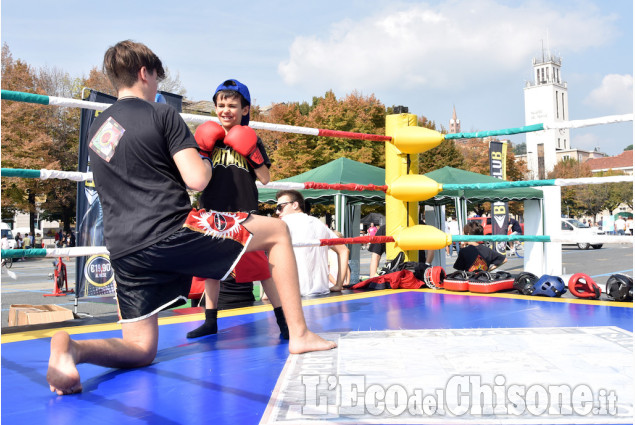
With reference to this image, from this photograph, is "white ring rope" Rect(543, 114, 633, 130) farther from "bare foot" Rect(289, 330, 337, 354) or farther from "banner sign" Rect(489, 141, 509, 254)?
"banner sign" Rect(489, 141, 509, 254)

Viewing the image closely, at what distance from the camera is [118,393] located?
1.68m

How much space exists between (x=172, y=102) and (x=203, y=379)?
4.14 metres

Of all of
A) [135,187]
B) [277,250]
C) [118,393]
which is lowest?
[118,393]

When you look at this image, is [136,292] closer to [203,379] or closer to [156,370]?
[156,370]

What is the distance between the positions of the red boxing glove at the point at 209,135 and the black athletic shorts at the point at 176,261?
20.7 inches

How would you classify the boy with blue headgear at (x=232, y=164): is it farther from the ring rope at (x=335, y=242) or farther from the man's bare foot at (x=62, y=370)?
the man's bare foot at (x=62, y=370)

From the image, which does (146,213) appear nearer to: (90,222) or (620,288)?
(620,288)

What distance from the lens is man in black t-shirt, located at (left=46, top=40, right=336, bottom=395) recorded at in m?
1.88

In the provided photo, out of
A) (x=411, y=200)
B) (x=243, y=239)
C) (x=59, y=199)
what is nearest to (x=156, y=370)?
(x=243, y=239)

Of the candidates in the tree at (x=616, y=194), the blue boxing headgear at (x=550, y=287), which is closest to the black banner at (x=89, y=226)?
the blue boxing headgear at (x=550, y=287)

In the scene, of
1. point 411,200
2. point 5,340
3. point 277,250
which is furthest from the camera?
point 411,200

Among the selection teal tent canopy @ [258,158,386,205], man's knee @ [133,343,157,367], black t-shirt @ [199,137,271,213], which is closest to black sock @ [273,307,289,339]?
black t-shirt @ [199,137,271,213]

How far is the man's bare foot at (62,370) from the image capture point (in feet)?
5.37

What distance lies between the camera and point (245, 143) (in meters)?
2.34
